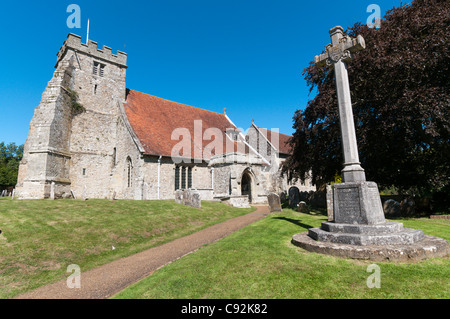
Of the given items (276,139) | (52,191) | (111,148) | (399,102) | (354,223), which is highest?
(276,139)

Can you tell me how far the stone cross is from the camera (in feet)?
18.8

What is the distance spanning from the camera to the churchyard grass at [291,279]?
3.22 meters

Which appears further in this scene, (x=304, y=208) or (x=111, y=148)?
(x=111, y=148)

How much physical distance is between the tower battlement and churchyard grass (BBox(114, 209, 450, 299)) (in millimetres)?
21685

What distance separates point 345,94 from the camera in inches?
242

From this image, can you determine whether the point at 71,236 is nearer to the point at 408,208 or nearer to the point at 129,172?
the point at 129,172

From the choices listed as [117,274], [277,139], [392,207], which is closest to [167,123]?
[277,139]

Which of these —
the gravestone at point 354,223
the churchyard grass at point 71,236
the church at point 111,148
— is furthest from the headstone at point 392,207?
the church at point 111,148

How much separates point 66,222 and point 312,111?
13184 mm

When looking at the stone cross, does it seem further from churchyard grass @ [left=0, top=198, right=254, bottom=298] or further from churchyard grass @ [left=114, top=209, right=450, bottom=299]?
churchyard grass @ [left=0, top=198, right=254, bottom=298]

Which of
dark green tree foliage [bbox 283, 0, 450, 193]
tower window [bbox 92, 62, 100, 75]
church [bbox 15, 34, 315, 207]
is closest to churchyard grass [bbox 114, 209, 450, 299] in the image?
dark green tree foliage [bbox 283, 0, 450, 193]

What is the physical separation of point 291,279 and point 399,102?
9264 millimetres
